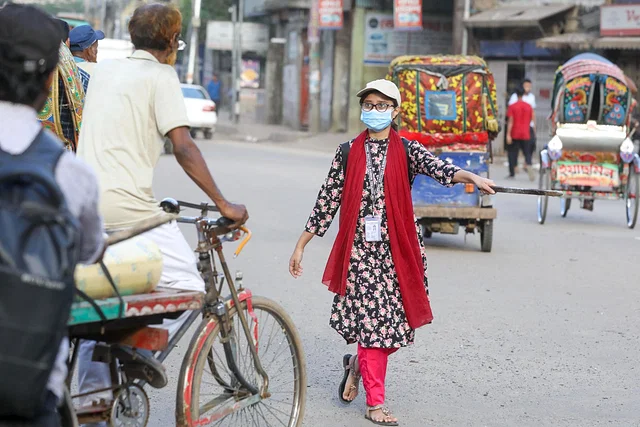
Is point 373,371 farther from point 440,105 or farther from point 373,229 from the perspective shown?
point 440,105

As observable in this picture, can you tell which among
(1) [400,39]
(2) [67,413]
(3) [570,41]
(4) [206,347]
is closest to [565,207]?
(3) [570,41]

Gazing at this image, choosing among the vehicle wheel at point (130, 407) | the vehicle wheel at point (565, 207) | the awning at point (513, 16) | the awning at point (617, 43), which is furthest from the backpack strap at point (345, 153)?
the awning at point (513, 16)

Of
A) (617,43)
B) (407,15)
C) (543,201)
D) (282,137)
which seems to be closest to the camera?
(543,201)

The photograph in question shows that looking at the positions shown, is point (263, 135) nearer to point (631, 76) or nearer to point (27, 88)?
point (631, 76)

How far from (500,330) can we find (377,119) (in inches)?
106

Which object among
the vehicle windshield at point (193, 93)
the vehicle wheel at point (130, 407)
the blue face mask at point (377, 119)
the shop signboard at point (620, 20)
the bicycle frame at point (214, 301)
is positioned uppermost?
the shop signboard at point (620, 20)

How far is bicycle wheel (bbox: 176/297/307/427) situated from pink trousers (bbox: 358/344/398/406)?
2.80ft

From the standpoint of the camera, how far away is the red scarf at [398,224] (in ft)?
18.5

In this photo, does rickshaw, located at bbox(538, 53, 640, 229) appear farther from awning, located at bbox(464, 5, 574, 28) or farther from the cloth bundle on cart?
awning, located at bbox(464, 5, 574, 28)

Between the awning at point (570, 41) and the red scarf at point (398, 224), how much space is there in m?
20.7

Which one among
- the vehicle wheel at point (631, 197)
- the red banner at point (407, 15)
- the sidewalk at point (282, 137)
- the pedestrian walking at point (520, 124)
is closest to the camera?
the vehicle wheel at point (631, 197)

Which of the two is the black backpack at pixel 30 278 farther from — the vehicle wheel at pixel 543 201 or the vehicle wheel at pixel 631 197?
the vehicle wheel at pixel 631 197

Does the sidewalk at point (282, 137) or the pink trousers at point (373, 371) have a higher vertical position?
the sidewalk at point (282, 137)

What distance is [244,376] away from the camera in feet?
14.8
